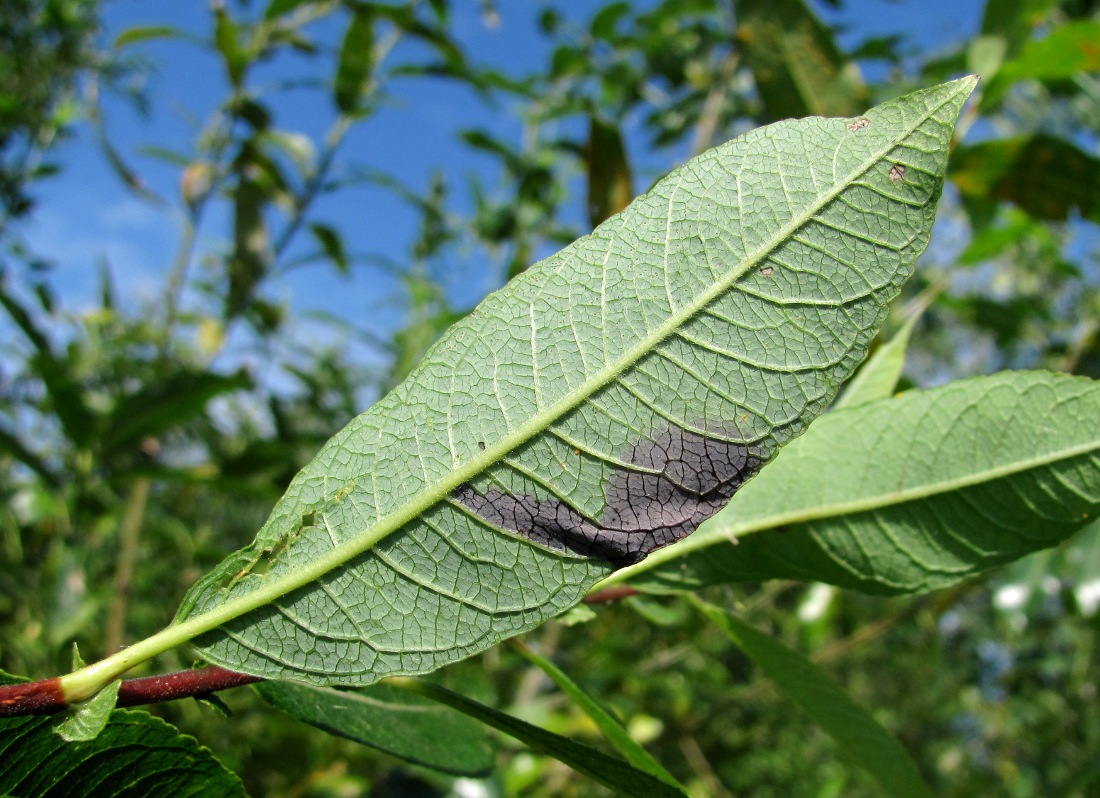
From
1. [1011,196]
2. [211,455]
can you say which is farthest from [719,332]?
[211,455]

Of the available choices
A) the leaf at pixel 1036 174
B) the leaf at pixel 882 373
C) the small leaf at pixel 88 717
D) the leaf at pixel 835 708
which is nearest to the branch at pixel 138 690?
the small leaf at pixel 88 717

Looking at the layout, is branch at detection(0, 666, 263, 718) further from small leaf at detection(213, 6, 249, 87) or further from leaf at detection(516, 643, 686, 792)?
small leaf at detection(213, 6, 249, 87)

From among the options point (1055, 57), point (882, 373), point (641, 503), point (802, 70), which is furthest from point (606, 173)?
point (641, 503)

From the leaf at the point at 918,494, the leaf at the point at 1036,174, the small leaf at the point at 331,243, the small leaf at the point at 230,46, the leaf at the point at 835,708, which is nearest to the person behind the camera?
the leaf at the point at 918,494

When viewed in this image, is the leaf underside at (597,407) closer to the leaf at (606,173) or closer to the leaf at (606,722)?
the leaf at (606,722)

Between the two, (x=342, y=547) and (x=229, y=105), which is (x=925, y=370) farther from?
(x=342, y=547)

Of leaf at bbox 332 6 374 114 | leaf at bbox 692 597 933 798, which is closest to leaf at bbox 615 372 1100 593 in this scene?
leaf at bbox 692 597 933 798
